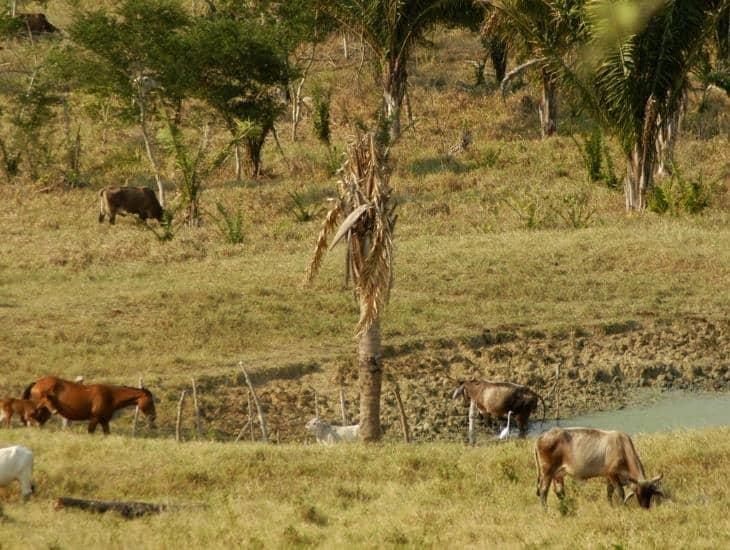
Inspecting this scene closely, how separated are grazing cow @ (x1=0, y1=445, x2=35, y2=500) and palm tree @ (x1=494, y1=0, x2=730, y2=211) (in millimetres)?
19651

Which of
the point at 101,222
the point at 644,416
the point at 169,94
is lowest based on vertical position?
the point at 644,416

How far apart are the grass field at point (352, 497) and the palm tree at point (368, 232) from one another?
1648 mm

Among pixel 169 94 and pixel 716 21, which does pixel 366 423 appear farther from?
pixel 169 94

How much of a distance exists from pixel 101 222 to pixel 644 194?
13796 mm

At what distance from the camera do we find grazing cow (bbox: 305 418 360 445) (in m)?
18.0

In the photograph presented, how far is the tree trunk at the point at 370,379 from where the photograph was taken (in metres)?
16.9

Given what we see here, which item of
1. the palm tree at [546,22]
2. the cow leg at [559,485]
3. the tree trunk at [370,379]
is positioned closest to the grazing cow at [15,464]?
the tree trunk at [370,379]

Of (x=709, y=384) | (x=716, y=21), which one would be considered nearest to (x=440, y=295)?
(x=709, y=384)

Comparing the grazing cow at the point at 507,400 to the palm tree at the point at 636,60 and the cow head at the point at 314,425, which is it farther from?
the palm tree at the point at 636,60

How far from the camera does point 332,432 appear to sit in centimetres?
1808

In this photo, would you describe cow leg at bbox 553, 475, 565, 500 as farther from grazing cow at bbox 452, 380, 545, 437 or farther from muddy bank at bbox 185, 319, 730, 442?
muddy bank at bbox 185, 319, 730, 442

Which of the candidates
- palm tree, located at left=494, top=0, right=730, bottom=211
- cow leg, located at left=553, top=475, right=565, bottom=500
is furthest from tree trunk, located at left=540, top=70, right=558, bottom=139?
cow leg, located at left=553, top=475, right=565, bottom=500

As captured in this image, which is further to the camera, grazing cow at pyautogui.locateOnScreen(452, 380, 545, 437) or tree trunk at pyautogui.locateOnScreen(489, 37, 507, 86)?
tree trunk at pyautogui.locateOnScreen(489, 37, 507, 86)

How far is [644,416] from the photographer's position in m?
20.5
